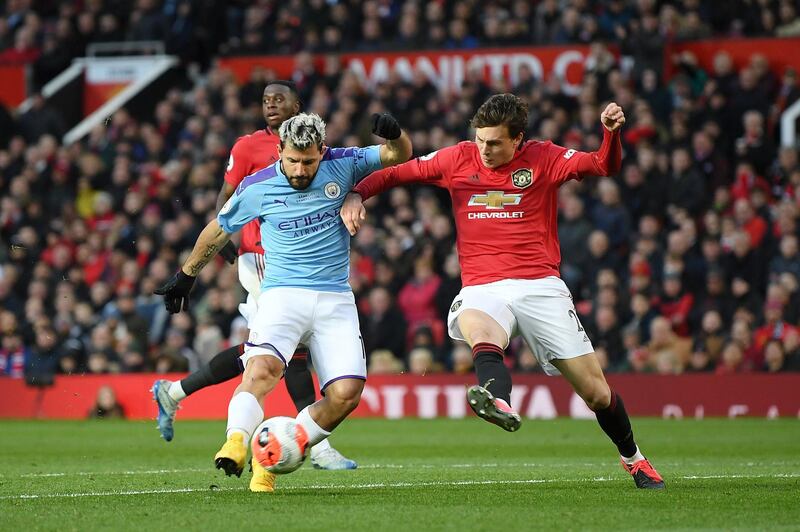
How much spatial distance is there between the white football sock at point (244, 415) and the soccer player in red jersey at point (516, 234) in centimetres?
115

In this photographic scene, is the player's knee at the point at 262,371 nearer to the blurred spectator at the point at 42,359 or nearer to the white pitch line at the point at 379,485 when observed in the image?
the white pitch line at the point at 379,485

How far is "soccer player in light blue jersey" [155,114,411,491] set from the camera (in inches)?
342

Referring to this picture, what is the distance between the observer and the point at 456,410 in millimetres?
18328

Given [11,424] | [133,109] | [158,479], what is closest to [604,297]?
[11,424]

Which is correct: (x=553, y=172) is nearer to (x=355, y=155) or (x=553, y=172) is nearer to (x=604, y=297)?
(x=355, y=155)

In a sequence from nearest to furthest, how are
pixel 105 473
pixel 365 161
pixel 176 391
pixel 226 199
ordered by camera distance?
pixel 365 161
pixel 105 473
pixel 226 199
pixel 176 391

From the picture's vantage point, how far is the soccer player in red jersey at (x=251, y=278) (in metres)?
10.7

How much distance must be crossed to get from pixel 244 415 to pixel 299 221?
1.24m

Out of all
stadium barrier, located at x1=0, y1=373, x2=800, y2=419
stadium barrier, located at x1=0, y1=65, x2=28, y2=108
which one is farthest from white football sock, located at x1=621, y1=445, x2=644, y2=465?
stadium barrier, located at x1=0, y1=65, x2=28, y2=108

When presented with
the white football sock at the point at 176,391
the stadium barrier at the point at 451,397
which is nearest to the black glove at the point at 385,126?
the white football sock at the point at 176,391

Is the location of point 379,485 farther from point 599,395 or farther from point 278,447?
point 599,395

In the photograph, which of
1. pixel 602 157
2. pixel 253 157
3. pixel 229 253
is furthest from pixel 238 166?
pixel 602 157

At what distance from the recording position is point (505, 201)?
29.8 feet

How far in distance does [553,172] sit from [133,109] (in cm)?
1720
